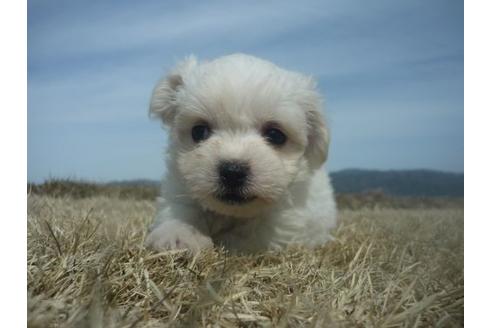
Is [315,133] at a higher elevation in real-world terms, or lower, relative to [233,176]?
higher

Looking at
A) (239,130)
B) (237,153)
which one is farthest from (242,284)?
(239,130)

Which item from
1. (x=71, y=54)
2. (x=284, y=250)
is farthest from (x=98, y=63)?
(x=284, y=250)

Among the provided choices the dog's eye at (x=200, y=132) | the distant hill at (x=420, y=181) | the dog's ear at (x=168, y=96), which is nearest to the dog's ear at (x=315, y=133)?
the dog's eye at (x=200, y=132)

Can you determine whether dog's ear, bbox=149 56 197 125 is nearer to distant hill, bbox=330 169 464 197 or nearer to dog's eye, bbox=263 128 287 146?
dog's eye, bbox=263 128 287 146

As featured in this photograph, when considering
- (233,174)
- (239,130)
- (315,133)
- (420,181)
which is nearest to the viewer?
(420,181)

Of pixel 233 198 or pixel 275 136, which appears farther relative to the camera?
pixel 275 136

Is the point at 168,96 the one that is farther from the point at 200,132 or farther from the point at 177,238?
the point at 177,238

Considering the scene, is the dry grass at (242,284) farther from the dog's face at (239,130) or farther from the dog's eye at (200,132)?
the dog's eye at (200,132)
